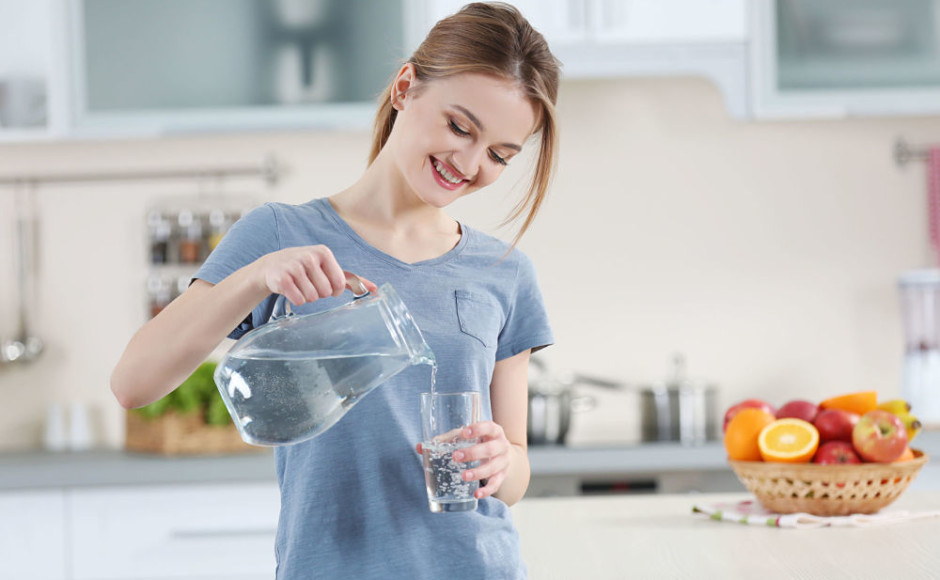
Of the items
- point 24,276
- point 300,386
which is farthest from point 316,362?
point 24,276

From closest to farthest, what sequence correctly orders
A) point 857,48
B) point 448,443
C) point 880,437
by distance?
point 448,443 → point 880,437 → point 857,48

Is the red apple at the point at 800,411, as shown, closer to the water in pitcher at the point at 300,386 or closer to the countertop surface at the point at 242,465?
the water in pitcher at the point at 300,386

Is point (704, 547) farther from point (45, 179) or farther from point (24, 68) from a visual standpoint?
point (45, 179)

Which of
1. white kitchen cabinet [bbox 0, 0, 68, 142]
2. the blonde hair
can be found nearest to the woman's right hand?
the blonde hair

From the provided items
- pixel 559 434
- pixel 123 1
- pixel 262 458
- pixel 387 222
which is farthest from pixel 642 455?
pixel 123 1

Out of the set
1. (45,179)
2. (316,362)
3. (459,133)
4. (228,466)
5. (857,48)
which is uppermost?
(857,48)

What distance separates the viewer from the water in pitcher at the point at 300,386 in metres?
0.97

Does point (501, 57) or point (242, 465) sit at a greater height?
point (501, 57)

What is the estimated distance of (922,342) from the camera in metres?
2.70

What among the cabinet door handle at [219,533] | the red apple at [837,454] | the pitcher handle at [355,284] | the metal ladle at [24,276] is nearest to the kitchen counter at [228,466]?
the cabinet door handle at [219,533]

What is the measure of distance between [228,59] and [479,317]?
1.72 metres

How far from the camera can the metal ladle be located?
2.85 meters

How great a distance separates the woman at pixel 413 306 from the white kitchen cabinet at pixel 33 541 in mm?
1445

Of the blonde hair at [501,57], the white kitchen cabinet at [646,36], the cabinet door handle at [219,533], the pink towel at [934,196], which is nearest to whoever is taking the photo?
the blonde hair at [501,57]
